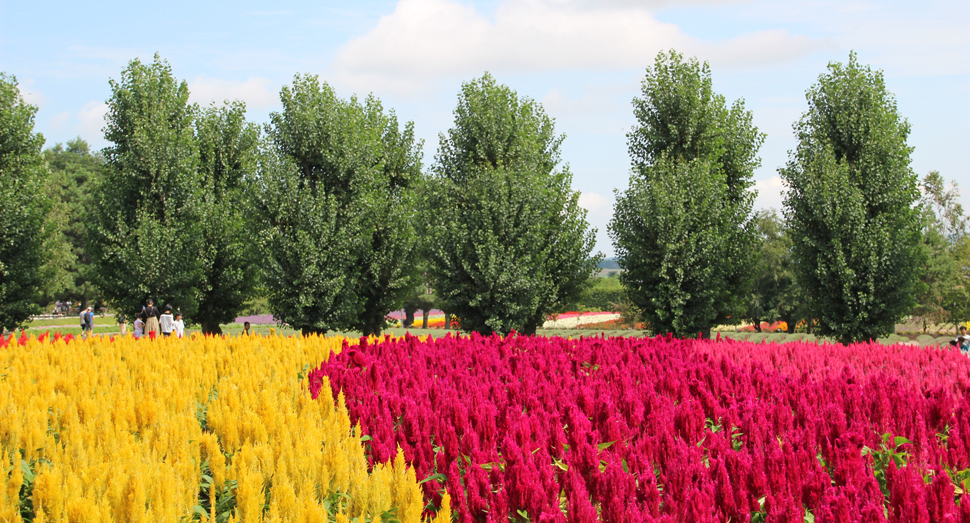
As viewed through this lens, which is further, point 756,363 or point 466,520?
point 756,363

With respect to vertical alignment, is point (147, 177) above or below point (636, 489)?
above

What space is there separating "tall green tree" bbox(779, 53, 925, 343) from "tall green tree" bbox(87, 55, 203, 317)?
913 inches

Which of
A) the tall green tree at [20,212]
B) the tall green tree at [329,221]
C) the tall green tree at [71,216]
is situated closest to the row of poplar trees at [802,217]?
the tall green tree at [329,221]

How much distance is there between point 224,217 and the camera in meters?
28.3

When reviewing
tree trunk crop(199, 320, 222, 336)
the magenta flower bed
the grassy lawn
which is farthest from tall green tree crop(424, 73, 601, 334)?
the magenta flower bed

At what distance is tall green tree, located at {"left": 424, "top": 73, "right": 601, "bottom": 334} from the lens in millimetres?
24469

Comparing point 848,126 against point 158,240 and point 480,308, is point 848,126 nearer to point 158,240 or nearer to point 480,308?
point 480,308

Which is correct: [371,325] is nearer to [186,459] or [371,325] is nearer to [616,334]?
[616,334]

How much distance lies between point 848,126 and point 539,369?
67.5 feet

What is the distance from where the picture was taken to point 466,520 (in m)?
4.05

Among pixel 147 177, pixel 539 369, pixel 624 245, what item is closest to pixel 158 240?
pixel 147 177

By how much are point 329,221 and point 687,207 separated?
1294cm

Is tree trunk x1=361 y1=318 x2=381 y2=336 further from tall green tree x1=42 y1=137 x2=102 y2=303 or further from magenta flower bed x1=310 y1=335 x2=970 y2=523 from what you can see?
magenta flower bed x1=310 y1=335 x2=970 y2=523

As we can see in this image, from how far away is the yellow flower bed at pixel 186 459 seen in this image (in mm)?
4121
